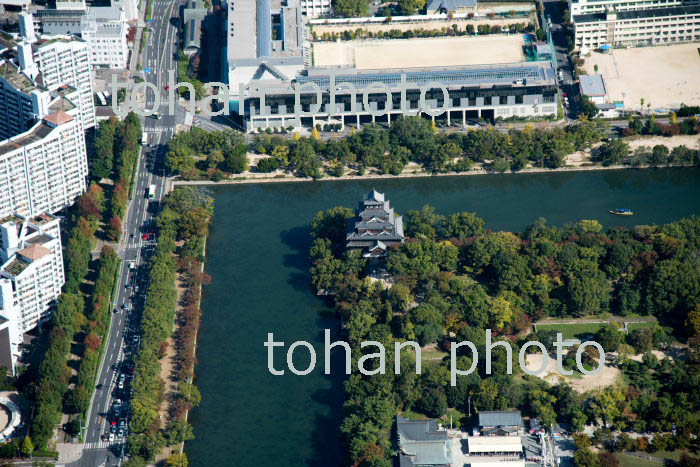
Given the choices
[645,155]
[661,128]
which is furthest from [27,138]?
[661,128]

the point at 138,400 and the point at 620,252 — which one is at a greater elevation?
the point at 620,252

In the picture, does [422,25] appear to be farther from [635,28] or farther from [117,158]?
[117,158]

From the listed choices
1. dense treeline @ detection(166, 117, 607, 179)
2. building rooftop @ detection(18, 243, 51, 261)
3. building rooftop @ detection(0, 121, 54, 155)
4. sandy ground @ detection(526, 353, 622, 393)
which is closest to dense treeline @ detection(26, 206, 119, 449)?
building rooftop @ detection(18, 243, 51, 261)

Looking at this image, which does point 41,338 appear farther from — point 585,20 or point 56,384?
point 585,20

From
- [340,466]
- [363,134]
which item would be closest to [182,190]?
[363,134]

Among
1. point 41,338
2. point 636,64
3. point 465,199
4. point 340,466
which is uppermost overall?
point 636,64

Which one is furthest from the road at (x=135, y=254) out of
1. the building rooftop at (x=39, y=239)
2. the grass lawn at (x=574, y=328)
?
the grass lawn at (x=574, y=328)
